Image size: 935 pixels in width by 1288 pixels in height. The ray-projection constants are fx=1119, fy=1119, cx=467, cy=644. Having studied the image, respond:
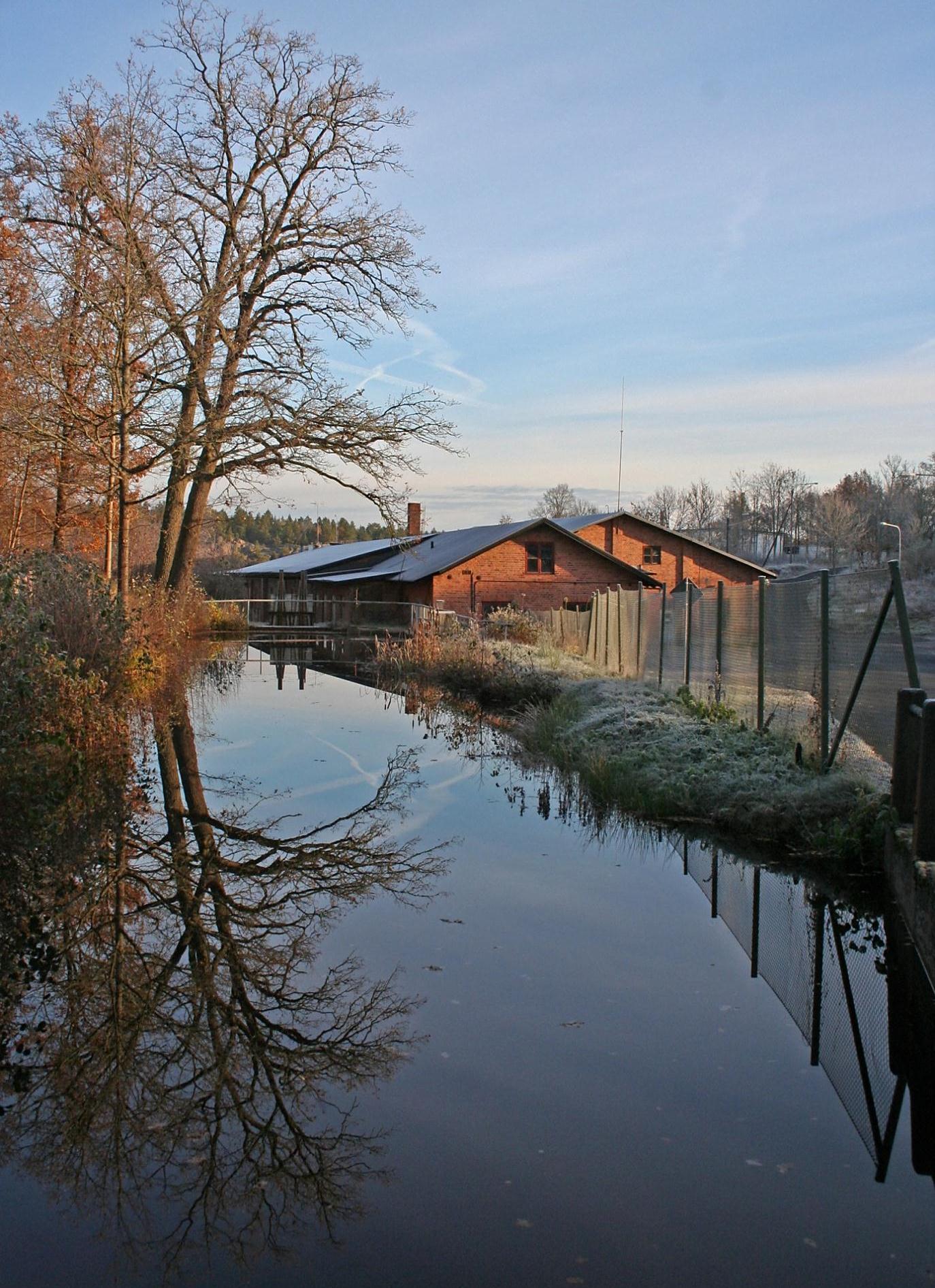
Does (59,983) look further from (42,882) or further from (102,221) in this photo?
(102,221)


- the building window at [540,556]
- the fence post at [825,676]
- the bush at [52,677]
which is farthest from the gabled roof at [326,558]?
the fence post at [825,676]

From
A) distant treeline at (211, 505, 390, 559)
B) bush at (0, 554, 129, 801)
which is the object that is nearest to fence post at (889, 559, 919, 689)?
bush at (0, 554, 129, 801)

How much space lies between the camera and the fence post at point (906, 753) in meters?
7.25

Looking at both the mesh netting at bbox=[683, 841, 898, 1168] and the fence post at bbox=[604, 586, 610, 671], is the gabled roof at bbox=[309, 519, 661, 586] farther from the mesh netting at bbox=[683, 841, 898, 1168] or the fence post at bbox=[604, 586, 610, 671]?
the mesh netting at bbox=[683, 841, 898, 1168]

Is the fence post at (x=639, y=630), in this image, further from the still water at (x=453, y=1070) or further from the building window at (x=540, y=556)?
the building window at (x=540, y=556)

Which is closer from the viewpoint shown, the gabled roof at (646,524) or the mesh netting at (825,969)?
the mesh netting at (825,969)

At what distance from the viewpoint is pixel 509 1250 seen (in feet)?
11.8

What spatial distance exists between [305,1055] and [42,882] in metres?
3.43

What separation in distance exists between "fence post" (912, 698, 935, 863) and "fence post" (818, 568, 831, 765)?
11.6 feet

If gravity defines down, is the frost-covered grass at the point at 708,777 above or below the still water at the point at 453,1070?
above

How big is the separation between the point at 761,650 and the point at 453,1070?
8783 millimetres

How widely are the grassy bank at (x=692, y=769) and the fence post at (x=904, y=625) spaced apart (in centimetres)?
111

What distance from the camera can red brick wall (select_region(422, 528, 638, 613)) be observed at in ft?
150

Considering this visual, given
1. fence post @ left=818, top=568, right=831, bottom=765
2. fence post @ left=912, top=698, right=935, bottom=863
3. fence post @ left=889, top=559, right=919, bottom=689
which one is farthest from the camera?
fence post @ left=818, top=568, right=831, bottom=765
